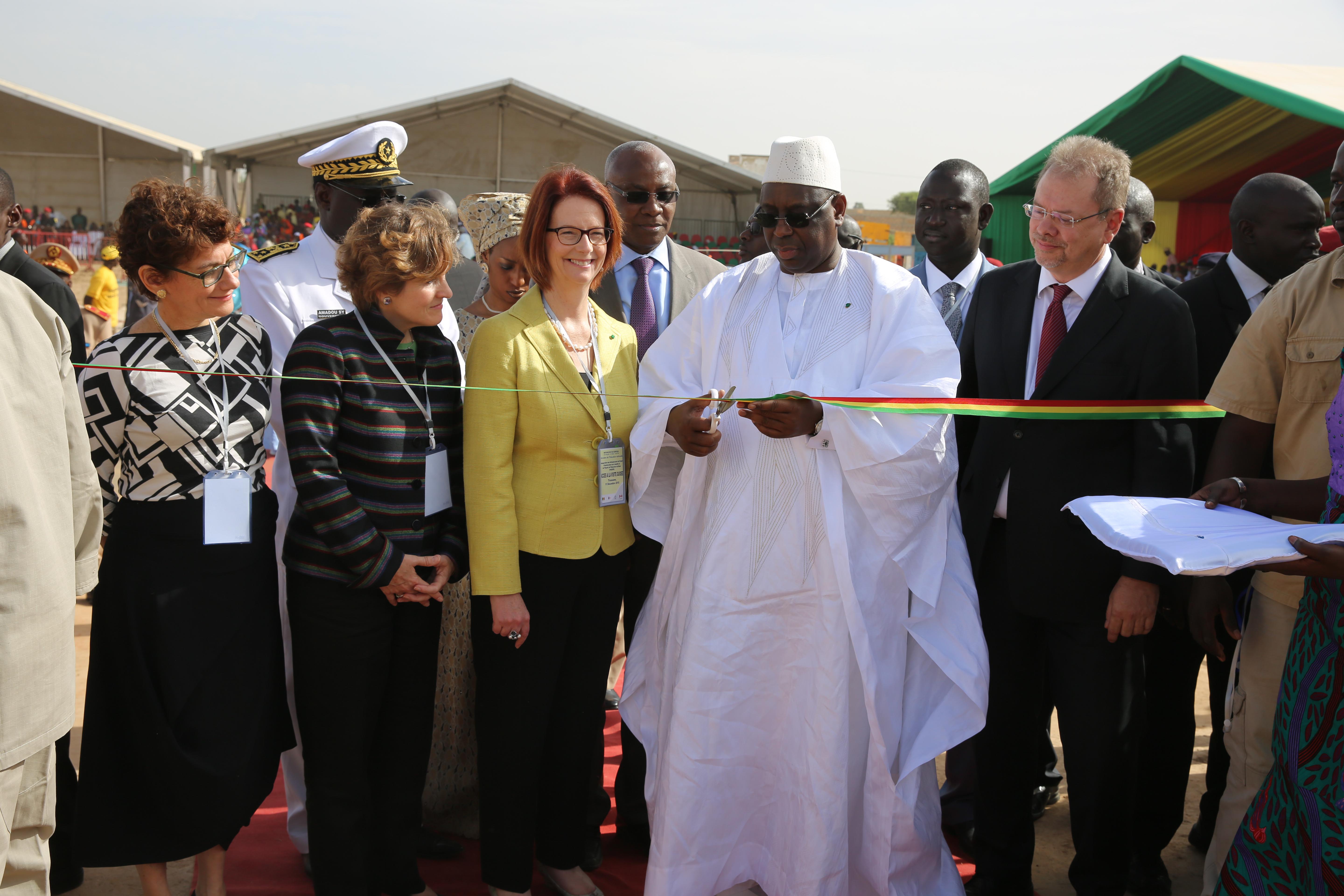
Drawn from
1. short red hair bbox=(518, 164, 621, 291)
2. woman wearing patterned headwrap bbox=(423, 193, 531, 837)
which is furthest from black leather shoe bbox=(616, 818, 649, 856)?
short red hair bbox=(518, 164, 621, 291)

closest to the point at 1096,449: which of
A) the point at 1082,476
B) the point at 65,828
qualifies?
the point at 1082,476

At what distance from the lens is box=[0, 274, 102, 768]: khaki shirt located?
1896mm

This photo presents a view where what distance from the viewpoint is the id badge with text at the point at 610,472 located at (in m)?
2.94

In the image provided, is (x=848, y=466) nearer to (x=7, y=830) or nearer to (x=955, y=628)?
(x=955, y=628)

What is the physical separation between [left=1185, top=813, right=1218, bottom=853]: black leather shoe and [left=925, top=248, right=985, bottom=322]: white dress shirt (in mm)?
2190

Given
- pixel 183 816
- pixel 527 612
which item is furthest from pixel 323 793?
pixel 527 612

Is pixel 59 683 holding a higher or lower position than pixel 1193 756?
higher

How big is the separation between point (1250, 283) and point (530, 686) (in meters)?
3.13

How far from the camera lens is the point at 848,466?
2875mm

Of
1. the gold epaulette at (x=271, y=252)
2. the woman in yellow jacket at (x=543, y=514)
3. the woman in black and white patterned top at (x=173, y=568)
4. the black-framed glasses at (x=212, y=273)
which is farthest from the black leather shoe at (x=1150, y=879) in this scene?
the gold epaulette at (x=271, y=252)

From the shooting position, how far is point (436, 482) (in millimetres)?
2830

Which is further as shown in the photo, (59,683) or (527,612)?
(527,612)

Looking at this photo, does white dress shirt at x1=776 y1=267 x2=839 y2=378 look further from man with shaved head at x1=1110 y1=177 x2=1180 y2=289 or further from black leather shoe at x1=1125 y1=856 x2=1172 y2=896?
black leather shoe at x1=1125 y1=856 x2=1172 y2=896

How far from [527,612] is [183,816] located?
1.06m
